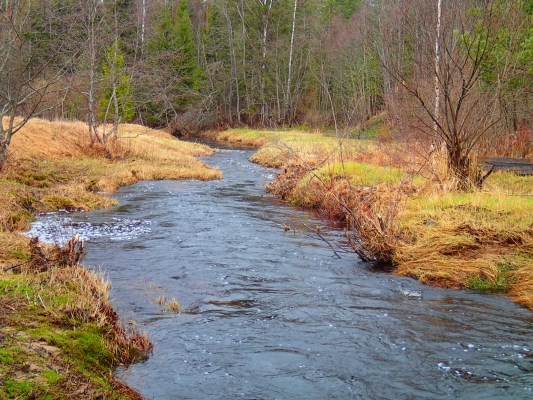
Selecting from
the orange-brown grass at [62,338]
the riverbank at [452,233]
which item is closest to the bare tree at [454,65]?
the riverbank at [452,233]

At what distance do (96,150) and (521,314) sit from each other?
65.1 feet

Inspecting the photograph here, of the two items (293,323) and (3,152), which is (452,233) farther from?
(3,152)

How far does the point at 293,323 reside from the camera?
7184 millimetres

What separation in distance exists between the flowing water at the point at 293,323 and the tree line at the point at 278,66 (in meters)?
3.44

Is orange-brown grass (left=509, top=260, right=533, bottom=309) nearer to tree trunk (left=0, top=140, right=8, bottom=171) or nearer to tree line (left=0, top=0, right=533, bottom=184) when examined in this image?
tree line (left=0, top=0, right=533, bottom=184)

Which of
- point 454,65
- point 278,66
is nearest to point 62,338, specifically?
point 454,65

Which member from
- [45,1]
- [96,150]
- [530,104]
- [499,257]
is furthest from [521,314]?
[96,150]

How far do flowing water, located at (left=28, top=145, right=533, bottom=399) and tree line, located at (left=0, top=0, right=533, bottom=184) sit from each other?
11.3ft

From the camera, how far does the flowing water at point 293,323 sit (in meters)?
5.61

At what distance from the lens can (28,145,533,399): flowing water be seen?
561 centimetres

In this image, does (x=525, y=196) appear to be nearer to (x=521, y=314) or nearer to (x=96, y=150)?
(x=521, y=314)

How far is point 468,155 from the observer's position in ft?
43.5

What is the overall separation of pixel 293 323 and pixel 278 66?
152ft

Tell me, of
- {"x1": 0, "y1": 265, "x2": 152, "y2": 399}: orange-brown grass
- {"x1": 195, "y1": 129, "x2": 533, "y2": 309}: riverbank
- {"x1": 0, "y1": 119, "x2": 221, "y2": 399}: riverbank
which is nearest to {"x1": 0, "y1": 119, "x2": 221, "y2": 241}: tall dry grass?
{"x1": 0, "y1": 119, "x2": 221, "y2": 399}: riverbank
